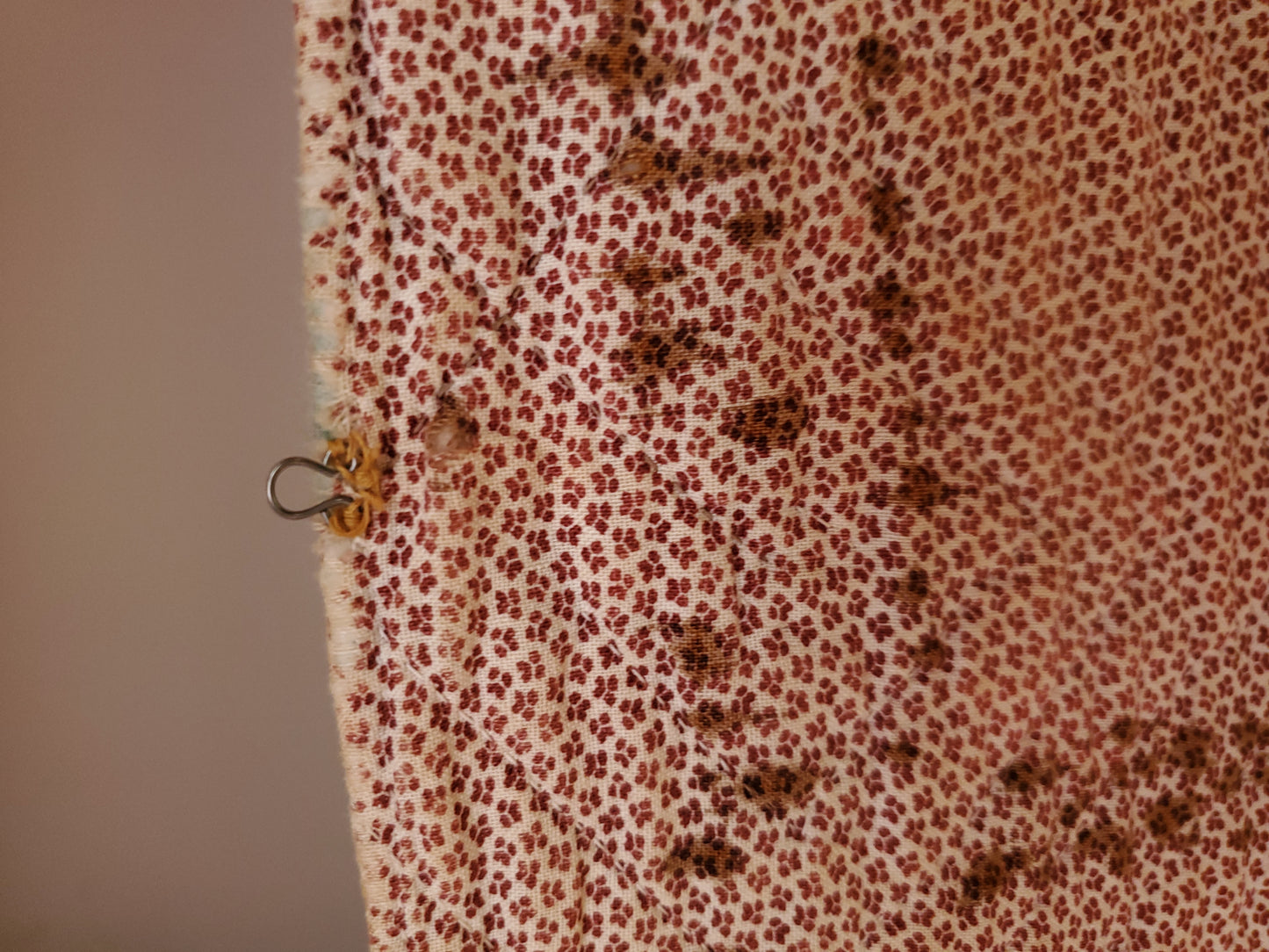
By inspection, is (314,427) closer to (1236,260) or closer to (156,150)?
(156,150)

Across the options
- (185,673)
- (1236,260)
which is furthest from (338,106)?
(1236,260)

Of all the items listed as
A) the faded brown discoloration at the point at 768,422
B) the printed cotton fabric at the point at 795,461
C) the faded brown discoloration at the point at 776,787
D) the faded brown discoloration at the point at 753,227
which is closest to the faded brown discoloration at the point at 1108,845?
the printed cotton fabric at the point at 795,461

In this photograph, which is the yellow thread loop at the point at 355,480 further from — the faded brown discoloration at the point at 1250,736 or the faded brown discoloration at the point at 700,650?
the faded brown discoloration at the point at 1250,736

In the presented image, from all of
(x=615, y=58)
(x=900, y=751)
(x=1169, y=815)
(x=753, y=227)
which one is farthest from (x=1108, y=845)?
(x=615, y=58)

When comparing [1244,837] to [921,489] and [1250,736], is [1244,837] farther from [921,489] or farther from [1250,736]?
[921,489]

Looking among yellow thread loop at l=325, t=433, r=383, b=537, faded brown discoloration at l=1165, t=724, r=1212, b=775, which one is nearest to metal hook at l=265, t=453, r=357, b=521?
yellow thread loop at l=325, t=433, r=383, b=537

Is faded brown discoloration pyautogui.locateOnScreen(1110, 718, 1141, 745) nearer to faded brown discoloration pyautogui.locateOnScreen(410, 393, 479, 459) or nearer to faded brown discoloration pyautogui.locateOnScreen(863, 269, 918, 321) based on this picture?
faded brown discoloration pyautogui.locateOnScreen(863, 269, 918, 321)
